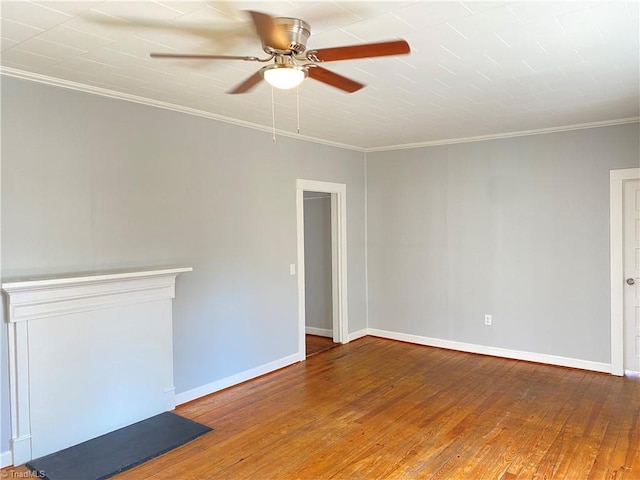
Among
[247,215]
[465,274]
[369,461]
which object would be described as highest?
[247,215]

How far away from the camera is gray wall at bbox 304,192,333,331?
20.5ft

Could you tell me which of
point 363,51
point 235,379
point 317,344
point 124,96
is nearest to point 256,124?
point 124,96

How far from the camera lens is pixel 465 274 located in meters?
5.41

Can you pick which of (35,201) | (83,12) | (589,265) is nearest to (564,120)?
(589,265)

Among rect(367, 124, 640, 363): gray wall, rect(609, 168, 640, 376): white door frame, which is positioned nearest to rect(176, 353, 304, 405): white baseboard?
rect(367, 124, 640, 363): gray wall

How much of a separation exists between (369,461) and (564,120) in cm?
362

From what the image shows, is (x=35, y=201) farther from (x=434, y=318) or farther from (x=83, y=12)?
(x=434, y=318)

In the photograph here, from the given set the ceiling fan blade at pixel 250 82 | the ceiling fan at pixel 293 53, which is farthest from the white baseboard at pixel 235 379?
the ceiling fan at pixel 293 53

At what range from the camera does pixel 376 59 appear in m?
2.71

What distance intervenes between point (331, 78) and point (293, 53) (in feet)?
0.80

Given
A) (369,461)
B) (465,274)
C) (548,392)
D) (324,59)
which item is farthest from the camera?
(465,274)

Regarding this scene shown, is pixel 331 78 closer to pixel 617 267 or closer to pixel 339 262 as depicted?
pixel 339 262

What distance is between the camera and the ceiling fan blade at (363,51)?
6.07 feet

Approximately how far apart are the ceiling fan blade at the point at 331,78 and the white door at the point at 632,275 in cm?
357
